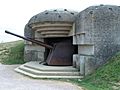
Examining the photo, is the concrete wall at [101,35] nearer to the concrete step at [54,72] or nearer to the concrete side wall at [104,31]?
the concrete side wall at [104,31]

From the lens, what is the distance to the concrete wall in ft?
37.3

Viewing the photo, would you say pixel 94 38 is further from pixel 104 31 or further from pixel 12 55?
pixel 12 55

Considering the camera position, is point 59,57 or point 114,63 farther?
point 59,57

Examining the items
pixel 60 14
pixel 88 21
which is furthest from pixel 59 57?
pixel 88 21

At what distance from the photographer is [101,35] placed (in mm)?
11383

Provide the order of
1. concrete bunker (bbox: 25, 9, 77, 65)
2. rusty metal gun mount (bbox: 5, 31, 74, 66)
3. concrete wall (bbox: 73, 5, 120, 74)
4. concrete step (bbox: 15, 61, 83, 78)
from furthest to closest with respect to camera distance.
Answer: rusty metal gun mount (bbox: 5, 31, 74, 66)
concrete bunker (bbox: 25, 9, 77, 65)
concrete step (bbox: 15, 61, 83, 78)
concrete wall (bbox: 73, 5, 120, 74)

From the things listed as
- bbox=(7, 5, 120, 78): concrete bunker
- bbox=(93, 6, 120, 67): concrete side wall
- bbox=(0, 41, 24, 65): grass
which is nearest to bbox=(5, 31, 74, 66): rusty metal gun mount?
bbox=(7, 5, 120, 78): concrete bunker

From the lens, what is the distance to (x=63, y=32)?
1382cm

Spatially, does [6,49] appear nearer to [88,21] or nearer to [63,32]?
[63,32]

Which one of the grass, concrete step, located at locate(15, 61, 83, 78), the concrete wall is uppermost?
the concrete wall

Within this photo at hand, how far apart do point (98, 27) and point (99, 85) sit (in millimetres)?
2679

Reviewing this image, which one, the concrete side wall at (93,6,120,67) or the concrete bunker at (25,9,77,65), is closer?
the concrete side wall at (93,6,120,67)

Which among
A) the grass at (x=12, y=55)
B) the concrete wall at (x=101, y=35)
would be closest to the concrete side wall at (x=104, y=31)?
the concrete wall at (x=101, y=35)

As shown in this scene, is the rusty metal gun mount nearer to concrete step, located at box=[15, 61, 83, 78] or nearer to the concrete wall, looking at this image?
concrete step, located at box=[15, 61, 83, 78]
